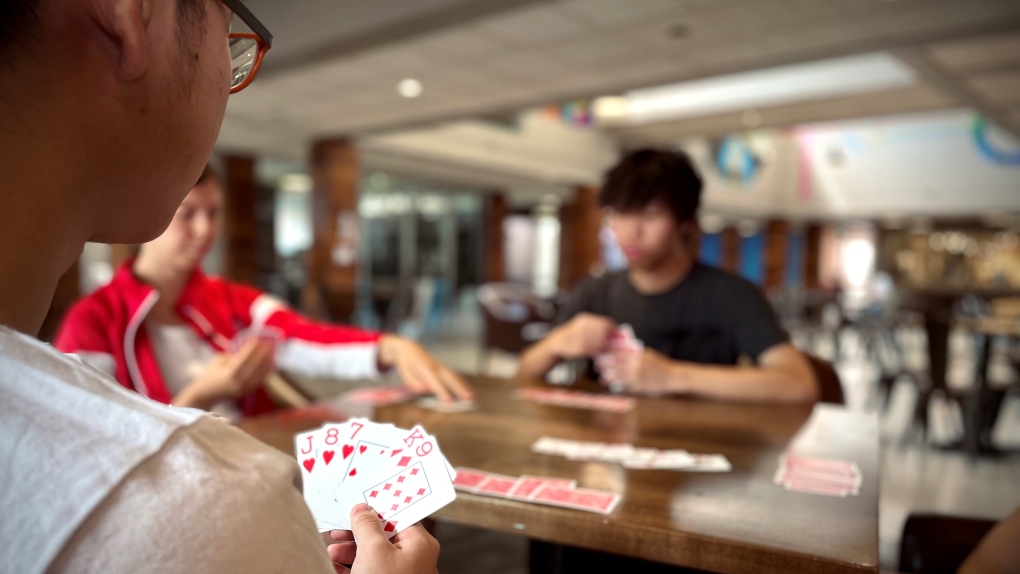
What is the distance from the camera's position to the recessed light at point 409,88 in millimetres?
6742

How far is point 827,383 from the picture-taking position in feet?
6.89

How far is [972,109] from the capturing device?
24.7 feet

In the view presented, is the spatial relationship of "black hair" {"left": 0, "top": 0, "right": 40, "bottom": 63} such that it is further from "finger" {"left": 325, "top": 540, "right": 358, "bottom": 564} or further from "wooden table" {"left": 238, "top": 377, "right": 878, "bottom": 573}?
"wooden table" {"left": 238, "top": 377, "right": 878, "bottom": 573}

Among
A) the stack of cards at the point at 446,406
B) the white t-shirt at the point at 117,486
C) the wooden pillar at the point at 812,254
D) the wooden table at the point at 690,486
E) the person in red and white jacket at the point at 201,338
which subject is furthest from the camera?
the wooden pillar at the point at 812,254

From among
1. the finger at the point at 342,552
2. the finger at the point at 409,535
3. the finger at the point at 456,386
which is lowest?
the finger at the point at 456,386

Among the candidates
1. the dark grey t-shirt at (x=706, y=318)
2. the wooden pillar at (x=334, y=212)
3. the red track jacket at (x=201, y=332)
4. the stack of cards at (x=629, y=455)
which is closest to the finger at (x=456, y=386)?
the red track jacket at (x=201, y=332)

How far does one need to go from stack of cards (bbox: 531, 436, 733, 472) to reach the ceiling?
377cm

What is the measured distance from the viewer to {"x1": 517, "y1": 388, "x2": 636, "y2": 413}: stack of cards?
167 centimetres

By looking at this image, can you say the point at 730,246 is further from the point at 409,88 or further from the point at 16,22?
the point at 16,22

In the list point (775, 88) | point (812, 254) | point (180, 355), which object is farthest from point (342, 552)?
point (812, 254)

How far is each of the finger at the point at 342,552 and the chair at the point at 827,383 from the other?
1838 mm

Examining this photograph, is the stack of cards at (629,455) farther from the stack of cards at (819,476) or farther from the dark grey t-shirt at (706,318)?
the dark grey t-shirt at (706,318)

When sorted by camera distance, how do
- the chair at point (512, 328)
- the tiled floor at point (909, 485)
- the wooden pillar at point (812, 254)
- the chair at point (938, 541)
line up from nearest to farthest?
1. the chair at point (938, 541)
2. the tiled floor at point (909, 485)
3. the chair at point (512, 328)
4. the wooden pillar at point (812, 254)

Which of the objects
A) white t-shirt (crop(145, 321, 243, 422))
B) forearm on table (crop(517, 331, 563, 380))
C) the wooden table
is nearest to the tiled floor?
the wooden table
